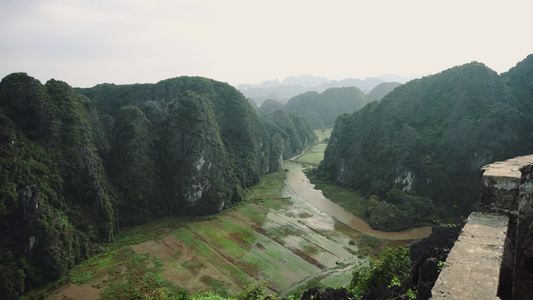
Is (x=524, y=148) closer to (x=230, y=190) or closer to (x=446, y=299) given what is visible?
(x=230, y=190)

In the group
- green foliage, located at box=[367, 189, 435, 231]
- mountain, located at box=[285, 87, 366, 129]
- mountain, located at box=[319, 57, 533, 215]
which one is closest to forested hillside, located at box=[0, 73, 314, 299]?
green foliage, located at box=[367, 189, 435, 231]

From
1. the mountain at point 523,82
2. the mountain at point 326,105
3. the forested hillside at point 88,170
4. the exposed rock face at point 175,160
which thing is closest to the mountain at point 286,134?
the forested hillside at point 88,170

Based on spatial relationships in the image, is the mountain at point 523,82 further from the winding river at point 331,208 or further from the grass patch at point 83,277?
the grass patch at point 83,277

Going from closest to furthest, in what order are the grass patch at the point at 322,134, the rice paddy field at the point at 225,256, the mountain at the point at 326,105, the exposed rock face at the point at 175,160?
the rice paddy field at the point at 225,256, the exposed rock face at the point at 175,160, the grass patch at the point at 322,134, the mountain at the point at 326,105

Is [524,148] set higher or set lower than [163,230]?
higher

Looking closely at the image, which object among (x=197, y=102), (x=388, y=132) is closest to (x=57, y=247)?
(x=197, y=102)

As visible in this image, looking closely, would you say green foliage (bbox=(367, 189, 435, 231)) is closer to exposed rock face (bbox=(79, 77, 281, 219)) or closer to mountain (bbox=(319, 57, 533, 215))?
mountain (bbox=(319, 57, 533, 215))
